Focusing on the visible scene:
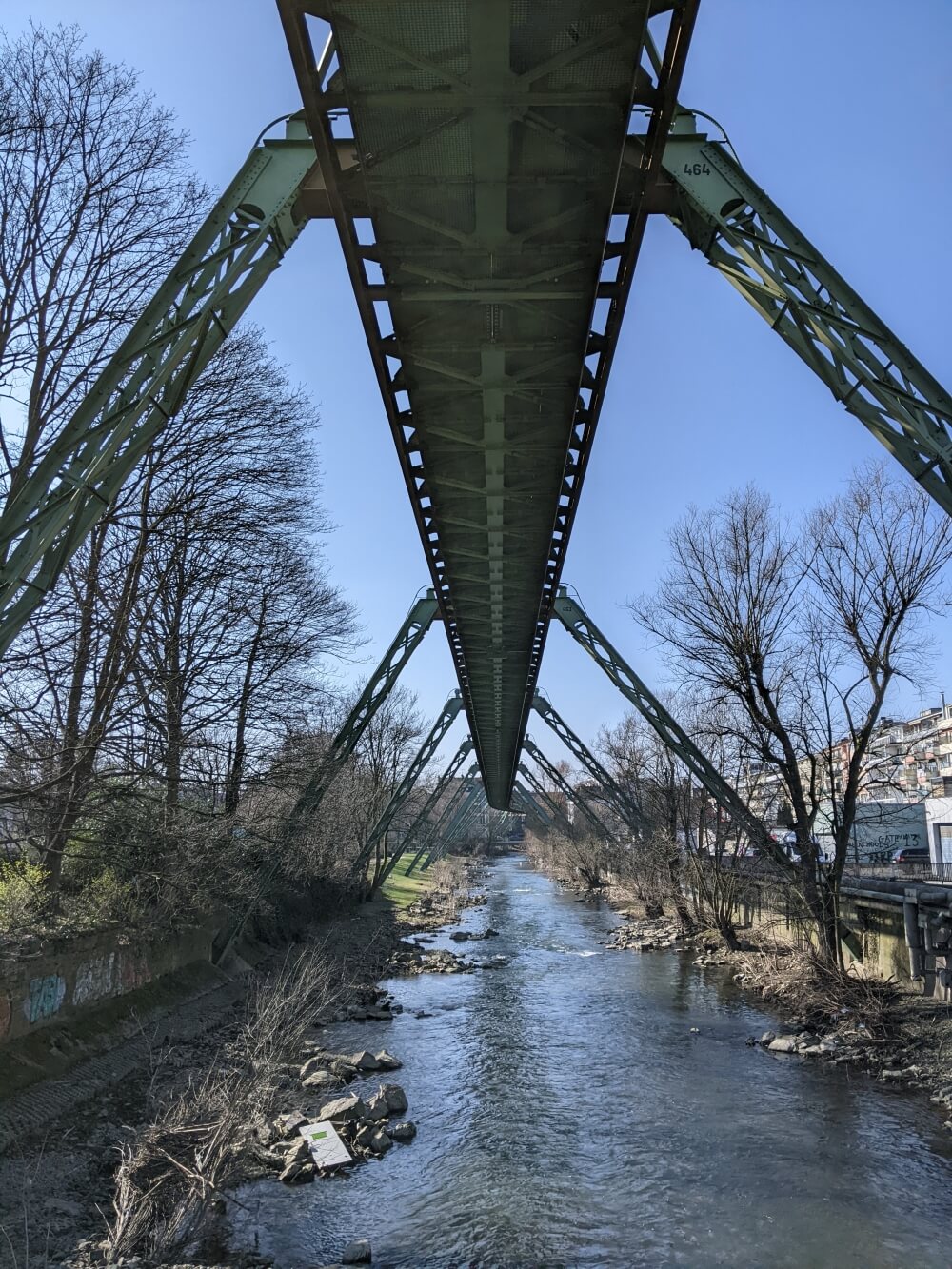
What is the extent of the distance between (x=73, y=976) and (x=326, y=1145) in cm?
491

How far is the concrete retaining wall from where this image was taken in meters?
10.5

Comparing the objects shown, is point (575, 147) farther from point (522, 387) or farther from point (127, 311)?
point (127, 311)

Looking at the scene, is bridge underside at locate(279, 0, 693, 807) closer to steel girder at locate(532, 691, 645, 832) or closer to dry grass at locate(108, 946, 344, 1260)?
dry grass at locate(108, 946, 344, 1260)

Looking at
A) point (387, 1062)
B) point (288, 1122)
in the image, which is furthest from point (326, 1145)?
point (387, 1062)

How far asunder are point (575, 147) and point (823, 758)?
45.9ft

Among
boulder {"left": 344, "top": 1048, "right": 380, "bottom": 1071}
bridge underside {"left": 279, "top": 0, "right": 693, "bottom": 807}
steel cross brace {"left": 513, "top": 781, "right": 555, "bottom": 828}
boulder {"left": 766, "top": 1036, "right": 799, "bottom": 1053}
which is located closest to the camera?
bridge underside {"left": 279, "top": 0, "right": 693, "bottom": 807}

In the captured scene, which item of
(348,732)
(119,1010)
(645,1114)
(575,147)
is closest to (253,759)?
(348,732)

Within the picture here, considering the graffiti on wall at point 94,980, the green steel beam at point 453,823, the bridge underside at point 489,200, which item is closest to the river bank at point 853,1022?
the bridge underside at point 489,200

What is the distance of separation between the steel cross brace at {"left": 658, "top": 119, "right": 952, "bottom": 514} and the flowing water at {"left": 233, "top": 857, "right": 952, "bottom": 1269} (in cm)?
658

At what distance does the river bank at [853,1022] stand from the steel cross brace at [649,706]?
10.1 feet

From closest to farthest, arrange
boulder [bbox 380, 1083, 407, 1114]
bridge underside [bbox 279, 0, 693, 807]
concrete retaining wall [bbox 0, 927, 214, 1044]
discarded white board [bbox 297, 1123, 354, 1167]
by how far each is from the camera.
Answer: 1. bridge underside [bbox 279, 0, 693, 807]
2. discarded white board [bbox 297, 1123, 354, 1167]
3. concrete retaining wall [bbox 0, 927, 214, 1044]
4. boulder [bbox 380, 1083, 407, 1114]

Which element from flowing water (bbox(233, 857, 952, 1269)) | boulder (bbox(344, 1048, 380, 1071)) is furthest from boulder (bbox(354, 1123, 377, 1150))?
boulder (bbox(344, 1048, 380, 1071))

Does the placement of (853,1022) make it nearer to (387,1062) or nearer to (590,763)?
(387,1062)

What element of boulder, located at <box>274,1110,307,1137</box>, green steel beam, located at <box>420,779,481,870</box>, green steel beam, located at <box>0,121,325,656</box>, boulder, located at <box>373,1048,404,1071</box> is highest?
green steel beam, located at <box>0,121,325,656</box>
